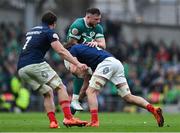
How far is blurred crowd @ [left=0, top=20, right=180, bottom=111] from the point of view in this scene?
32.9 m

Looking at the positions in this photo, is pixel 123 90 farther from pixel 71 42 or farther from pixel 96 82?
pixel 71 42

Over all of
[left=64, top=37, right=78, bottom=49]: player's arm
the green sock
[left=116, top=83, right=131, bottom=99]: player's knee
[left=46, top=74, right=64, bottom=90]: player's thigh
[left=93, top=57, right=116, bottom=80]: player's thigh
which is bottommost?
the green sock

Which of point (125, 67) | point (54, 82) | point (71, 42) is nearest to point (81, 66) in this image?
point (54, 82)

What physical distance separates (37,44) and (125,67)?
→ 18225 millimetres

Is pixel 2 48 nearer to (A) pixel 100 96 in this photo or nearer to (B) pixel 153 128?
(A) pixel 100 96

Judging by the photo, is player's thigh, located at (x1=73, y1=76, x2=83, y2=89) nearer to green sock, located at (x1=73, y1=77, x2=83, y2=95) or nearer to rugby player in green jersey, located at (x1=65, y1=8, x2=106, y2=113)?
green sock, located at (x1=73, y1=77, x2=83, y2=95)

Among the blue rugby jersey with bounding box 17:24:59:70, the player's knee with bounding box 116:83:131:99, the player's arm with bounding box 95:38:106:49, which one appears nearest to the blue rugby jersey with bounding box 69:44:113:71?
the player's knee with bounding box 116:83:131:99

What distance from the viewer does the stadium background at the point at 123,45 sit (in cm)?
3328

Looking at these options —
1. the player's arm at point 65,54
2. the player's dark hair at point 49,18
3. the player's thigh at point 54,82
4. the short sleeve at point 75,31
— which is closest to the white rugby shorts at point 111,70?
the player's arm at point 65,54

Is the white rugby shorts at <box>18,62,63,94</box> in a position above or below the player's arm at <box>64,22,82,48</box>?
below

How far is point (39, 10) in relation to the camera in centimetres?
4088

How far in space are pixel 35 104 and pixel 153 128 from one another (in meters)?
16.8

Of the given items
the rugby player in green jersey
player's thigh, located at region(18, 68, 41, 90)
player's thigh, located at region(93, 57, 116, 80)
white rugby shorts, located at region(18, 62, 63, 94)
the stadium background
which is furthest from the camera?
the stadium background

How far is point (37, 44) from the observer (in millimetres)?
17125
